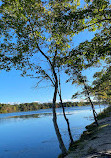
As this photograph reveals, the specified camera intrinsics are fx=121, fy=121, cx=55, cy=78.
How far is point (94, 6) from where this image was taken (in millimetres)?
6320

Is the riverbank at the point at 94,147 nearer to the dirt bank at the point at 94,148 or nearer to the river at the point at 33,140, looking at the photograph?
the dirt bank at the point at 94,148

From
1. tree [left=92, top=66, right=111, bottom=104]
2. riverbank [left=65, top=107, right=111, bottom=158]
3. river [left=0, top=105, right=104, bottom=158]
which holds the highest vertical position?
tree [left=92, top=66, right=111, bottom=104]

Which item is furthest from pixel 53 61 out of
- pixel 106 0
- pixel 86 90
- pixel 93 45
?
pixel 86 90

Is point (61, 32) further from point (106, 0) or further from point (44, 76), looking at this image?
point (44, 76)

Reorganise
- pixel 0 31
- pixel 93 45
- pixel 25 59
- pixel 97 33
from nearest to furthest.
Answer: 1. pixel 93 45
2. pixel 97 33
3. pixel 0 31
4. pixel 25 59

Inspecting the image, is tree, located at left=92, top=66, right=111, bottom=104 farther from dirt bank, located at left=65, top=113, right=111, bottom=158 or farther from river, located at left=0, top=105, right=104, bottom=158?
dirt bank, located at left=65, top=113, right=111, bottom=158

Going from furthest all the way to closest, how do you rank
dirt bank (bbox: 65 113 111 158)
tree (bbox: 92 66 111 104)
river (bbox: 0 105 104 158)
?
river (bbox: 0 105 104 158) < tree (bbox: 92 66 111 104) < dirt bank (bbox: 65 113 111 158)

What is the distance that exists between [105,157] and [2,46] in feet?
37.3

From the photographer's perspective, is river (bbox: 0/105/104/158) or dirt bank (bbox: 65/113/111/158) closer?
dirt bank (bbox: 65/113/111/158)

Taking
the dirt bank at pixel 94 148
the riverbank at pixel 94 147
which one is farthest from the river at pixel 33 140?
the dirt bank at pixel 94 148

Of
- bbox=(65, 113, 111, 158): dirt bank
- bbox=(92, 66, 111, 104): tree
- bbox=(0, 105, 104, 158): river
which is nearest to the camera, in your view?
bbox=(65, 113, 111, 158): dirt bank

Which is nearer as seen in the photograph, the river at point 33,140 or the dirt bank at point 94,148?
the dirt bank at point 94,148

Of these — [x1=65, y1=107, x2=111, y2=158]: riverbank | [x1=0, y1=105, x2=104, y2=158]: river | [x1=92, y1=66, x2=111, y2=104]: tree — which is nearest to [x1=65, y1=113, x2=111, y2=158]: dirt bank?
[x1=65, y1=107, x2=111, y2=158]: riverbank

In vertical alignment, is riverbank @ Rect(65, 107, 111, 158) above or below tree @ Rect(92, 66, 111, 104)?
below
